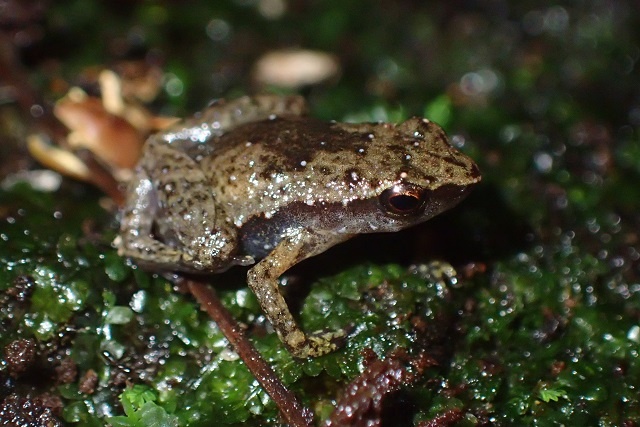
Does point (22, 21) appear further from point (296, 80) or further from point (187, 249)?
point (187, 249)

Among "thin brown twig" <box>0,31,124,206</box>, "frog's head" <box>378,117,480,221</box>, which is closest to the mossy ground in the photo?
"thin brown twig" <box>0,31,124,206</box>

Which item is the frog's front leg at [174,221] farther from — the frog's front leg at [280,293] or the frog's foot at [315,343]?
the frog's foot at [315,343]

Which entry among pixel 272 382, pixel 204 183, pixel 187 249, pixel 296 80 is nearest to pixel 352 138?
pixel 204 183

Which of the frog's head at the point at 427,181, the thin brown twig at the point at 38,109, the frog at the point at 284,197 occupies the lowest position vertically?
the frog's head at the point at 427,181

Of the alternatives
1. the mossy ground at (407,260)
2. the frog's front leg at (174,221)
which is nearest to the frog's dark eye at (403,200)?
the mossy ground at (407,260)

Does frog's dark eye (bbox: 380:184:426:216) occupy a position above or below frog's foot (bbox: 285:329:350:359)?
above

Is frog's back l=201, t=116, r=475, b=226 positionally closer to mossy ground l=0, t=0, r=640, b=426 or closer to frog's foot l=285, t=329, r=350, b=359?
mossy ground l=0, t=0, r=640, b=426

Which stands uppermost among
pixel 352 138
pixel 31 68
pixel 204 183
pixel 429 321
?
pixel 31 68
